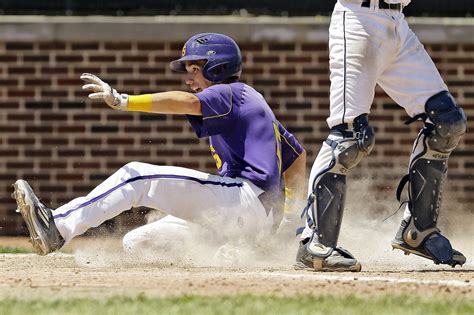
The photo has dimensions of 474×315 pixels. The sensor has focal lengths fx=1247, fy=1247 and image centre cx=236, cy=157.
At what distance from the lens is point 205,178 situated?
7203 mm

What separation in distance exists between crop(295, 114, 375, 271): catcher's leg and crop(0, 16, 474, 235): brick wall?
5010 millimetres

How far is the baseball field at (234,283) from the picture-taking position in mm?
5117

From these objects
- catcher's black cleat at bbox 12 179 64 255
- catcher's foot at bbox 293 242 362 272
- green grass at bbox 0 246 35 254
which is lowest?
green grass at bbox 0 246 35 254

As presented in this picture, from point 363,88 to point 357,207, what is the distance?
2.47 meters

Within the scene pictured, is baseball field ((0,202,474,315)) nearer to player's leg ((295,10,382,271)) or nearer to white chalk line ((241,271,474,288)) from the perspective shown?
white chalk line ((241,271,474,288))

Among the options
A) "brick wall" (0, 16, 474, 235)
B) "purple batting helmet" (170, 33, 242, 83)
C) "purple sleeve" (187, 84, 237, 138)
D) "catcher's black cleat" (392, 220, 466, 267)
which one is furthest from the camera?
"brick wall" (0, 16, 474, 235)

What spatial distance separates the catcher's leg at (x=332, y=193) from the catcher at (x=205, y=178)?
0.52 m

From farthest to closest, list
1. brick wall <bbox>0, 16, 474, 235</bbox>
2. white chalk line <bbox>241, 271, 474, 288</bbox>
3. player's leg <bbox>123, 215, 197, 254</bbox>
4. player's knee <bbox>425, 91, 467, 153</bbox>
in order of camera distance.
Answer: brick wall <bbox>0, 16, 474, 235</bbox>, player's leg <bbox>123, 215, 197, 254</bbox>, player's knee <bbox>425, 91, 467, 153</bbox>, white chalk line <bbox>241, 271, 474, 288</bbox>

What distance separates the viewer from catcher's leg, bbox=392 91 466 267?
22.6ft

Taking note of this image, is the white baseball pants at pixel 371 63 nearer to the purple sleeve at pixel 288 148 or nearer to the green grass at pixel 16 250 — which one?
the purple sleeve at pixel 288 148

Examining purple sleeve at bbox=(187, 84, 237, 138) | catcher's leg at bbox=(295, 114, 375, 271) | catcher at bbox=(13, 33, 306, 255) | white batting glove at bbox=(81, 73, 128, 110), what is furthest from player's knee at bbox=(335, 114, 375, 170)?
white batting glove at bbox=(81, 73, 128, 110)

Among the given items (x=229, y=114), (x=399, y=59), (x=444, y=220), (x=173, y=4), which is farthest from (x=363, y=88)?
(x=173, y=4)

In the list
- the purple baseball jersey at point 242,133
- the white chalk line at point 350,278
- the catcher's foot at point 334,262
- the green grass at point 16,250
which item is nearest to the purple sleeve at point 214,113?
the purple baseball jersey at point 242,133

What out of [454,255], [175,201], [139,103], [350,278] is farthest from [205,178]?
[454,255]
